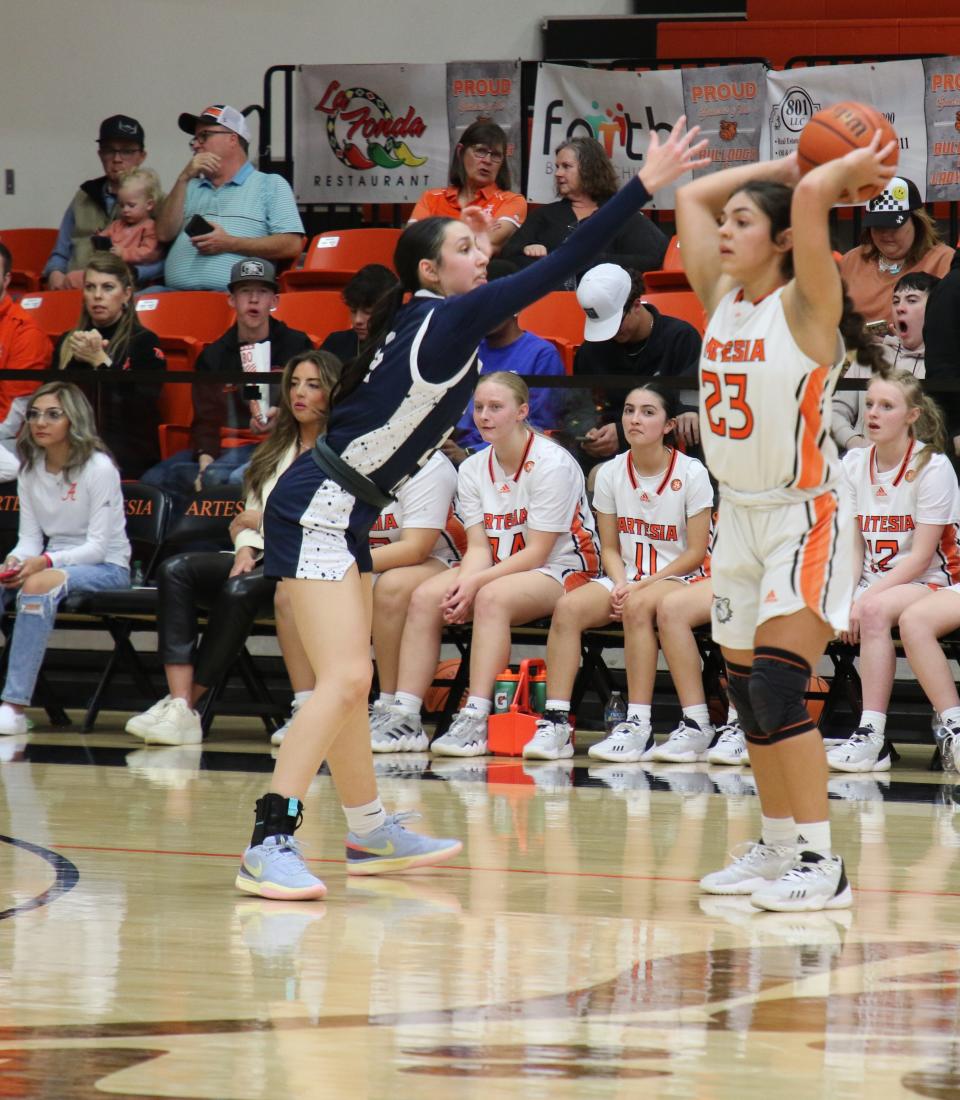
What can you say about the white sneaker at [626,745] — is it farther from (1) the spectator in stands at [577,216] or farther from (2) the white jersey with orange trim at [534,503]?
(1) the spectator in stands at [577,216]

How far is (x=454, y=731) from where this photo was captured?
6832mm

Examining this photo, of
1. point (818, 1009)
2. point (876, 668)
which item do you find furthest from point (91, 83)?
point (818, 1009)

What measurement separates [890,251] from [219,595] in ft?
12.1

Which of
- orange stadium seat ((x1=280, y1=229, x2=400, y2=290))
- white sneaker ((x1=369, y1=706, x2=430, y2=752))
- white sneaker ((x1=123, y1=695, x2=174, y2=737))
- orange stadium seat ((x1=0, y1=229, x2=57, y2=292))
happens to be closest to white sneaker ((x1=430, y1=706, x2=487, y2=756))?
white sneaker ((x1=369, y1=706, x2=430, y2=752))

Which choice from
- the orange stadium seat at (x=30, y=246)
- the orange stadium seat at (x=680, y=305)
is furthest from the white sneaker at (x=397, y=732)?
the orange stadium seat at (x=30, y=246)

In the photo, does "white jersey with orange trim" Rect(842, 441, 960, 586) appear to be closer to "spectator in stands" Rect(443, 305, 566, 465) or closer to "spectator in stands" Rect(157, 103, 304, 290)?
"spectator in stands" Rect(443, 305, 566, 465)

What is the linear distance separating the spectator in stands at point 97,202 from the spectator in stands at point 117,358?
2108 millimetres

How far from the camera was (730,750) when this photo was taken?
21.9 feet

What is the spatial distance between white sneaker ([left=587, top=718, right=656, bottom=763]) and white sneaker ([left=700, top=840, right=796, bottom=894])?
8.73ft

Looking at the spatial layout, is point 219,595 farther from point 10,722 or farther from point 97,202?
point 97,202

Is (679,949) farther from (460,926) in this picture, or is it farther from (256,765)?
(256,765)

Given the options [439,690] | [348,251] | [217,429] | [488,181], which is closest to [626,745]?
[439,690]

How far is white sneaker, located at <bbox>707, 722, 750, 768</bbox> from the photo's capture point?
6645 millimetres

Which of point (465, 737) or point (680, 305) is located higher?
point (680, 305)
